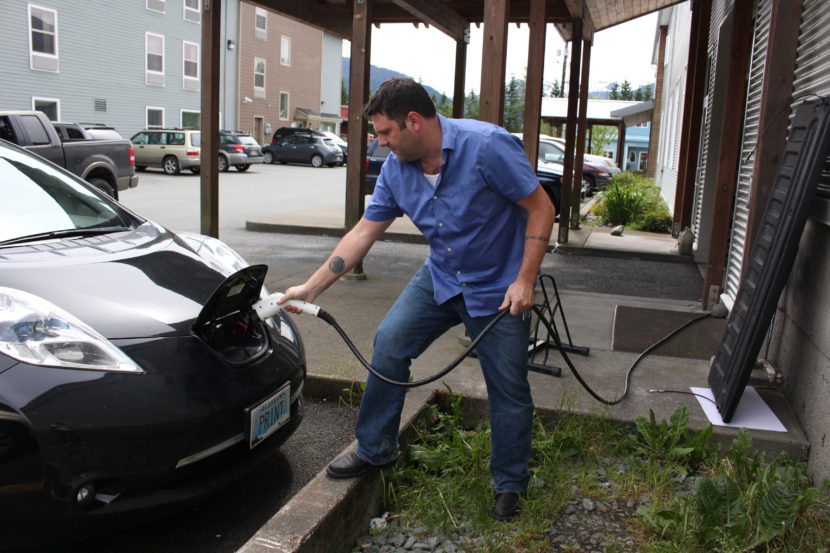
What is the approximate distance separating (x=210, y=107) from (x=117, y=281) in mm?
4233

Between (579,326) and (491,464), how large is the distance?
2872mm

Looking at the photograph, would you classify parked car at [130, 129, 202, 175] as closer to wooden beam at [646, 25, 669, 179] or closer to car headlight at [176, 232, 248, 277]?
wooden beam at [646, 25, 669, 179]

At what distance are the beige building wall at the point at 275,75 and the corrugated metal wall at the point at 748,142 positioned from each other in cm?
3338

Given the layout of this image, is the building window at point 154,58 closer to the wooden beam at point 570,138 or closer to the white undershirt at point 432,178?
the wooden beam at point 570,138

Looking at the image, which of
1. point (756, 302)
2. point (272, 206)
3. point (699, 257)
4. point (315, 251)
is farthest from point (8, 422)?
point (272, 206)

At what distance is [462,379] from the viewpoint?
429 centimetres

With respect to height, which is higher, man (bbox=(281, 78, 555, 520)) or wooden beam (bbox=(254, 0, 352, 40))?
wooden beam (bbox=(254, 0, 352, 40))

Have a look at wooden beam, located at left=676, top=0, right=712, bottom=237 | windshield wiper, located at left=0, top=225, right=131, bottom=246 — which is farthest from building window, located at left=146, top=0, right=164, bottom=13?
windshield wiper, located at left=0, top=225, right=131, bottom=246

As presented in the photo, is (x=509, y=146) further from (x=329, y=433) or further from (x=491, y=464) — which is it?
(x=329, y=433)

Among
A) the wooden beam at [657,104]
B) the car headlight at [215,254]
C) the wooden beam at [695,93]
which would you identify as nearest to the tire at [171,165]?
the wooden beam at [657,104]

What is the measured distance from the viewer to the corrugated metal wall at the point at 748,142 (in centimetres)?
558

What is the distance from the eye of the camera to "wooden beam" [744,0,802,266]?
168 inches

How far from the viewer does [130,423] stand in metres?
2.51

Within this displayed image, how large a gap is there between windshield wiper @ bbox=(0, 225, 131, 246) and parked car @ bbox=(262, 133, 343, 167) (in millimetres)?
31235
